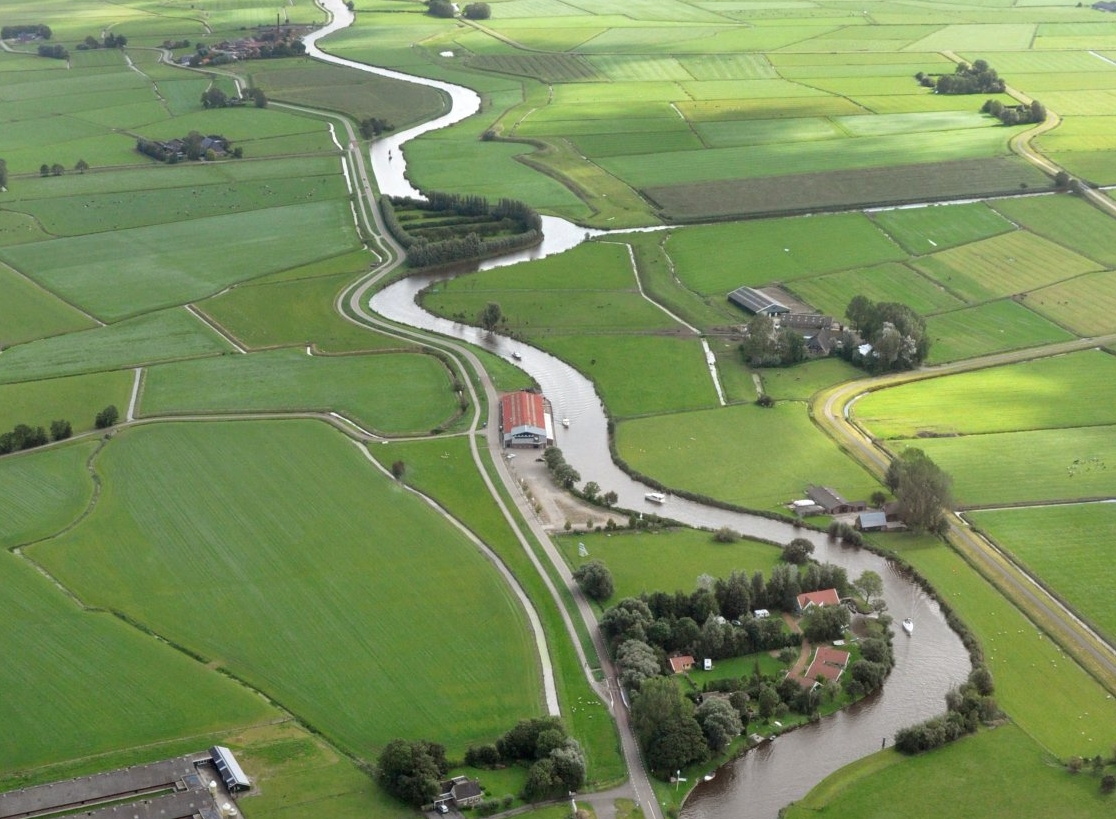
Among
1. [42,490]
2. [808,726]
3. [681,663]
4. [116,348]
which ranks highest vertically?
[681,663]

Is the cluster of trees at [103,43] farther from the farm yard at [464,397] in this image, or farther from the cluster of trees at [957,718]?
the cluster of trees at [957,718]

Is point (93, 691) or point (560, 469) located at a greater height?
point (560, 469)

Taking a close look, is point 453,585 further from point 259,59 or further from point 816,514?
point 259,59

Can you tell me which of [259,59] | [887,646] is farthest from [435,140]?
[887,646]

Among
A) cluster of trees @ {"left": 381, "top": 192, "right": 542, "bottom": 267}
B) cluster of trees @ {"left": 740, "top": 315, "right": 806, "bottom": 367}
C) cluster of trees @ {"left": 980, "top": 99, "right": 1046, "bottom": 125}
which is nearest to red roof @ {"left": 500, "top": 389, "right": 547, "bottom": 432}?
cluster of trees @ {"left": 740, "top": 315, "right": 806, "bottom": 367}

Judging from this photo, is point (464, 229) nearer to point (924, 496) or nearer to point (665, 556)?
point (665, 556)

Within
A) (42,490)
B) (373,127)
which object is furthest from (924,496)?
(373,127)
